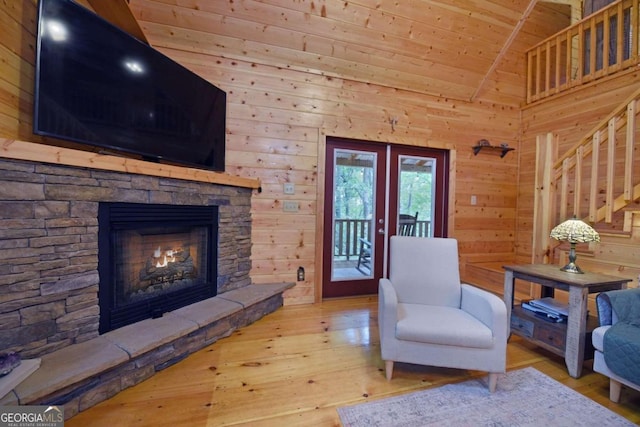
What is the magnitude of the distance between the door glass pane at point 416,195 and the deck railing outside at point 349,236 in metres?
0.47

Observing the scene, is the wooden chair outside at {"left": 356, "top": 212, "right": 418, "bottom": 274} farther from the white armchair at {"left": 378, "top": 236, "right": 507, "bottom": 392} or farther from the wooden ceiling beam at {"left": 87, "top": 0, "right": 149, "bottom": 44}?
the wooden ceiling beam at {"left": 87, "top": 0, "right": 149, "bottom": 44}

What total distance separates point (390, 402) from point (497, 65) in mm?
4238

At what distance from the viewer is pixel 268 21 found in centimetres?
285

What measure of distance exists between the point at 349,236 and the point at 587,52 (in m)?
4.13

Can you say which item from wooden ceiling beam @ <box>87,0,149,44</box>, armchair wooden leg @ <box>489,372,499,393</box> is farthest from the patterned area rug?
wooden ceiling beam @ <box>87,0,149,44</box>

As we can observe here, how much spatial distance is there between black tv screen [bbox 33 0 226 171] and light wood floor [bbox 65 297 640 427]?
157 centimetres

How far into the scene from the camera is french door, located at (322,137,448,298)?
3.50 meters

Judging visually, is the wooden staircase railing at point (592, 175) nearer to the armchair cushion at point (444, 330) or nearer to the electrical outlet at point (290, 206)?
the armchair cushion at point (444, 330)

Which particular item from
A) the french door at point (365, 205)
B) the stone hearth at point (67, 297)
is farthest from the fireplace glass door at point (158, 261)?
the french door at point (365, 205)

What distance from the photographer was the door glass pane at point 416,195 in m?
3.78

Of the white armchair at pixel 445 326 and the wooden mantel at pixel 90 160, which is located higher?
the wooden mantel at pixel 90 160

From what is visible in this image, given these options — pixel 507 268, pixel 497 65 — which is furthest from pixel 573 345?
pixel 497 65

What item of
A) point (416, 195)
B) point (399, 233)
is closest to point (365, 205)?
point (399, 233)

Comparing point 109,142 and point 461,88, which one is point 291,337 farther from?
point 461,88
